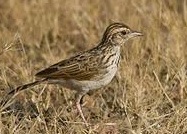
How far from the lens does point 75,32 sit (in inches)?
453

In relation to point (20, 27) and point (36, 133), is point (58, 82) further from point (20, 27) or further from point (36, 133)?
point (20, 27)

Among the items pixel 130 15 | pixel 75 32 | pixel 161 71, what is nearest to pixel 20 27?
pixel 75 32

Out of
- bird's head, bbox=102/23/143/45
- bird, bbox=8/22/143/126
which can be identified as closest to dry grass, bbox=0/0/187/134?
bird, bbox=8/22/143/126

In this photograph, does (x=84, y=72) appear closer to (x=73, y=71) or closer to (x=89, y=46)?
(x=73, y=71)

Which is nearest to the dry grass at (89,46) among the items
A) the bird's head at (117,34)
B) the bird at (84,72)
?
the bird at (84,72)

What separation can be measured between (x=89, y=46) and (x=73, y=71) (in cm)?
268

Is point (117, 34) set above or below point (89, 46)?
above

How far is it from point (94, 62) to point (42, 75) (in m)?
0.61

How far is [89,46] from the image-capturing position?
1095 centimetres

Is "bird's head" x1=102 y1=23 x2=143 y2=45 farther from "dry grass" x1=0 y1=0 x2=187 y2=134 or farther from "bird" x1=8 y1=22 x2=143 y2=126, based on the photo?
"dry grass" x1=0 y1=0 x2=187 y2=134

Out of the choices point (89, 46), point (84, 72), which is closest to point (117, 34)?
point (84, 72)

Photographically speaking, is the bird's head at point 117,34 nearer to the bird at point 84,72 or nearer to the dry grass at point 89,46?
the bird at point 84,72

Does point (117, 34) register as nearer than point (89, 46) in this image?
Yes

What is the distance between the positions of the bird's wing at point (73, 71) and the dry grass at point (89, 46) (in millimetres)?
384
